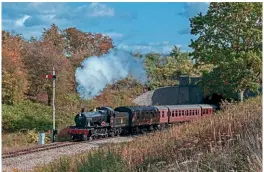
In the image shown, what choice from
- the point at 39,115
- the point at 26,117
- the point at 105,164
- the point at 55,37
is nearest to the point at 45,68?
the point at 39,115

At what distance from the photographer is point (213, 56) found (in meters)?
18.3

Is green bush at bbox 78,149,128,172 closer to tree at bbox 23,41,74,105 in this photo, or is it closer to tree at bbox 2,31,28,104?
tree at bbox 2,31,28,104

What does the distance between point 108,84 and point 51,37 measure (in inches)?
175

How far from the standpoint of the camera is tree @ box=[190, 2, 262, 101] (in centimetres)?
1798

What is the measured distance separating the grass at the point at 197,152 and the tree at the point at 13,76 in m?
15.1

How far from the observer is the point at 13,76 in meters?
22.7

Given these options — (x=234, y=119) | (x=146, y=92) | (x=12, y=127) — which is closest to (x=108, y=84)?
Answer: (x=146, y=92)

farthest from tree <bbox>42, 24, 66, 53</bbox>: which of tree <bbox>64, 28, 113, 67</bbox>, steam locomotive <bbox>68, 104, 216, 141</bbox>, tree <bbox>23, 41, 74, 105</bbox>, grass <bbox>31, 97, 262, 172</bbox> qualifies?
grass <bbox>31, 97, 262, 172</bbox>

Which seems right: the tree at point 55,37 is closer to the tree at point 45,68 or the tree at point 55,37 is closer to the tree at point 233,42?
the tree at point 45,68

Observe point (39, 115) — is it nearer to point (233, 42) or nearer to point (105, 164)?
point (233, 42)

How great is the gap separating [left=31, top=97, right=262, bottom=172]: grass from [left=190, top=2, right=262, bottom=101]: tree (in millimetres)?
10560

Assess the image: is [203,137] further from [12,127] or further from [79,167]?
[12,127]

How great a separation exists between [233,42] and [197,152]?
41.4ft

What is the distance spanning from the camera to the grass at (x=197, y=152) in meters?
5.56
